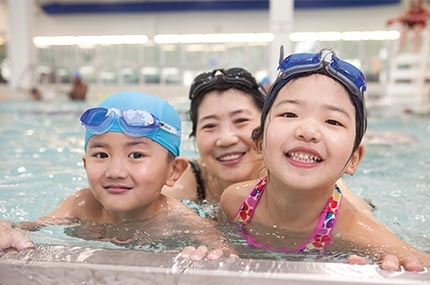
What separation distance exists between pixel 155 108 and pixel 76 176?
7.77 ft

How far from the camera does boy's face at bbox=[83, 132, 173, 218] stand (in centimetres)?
231

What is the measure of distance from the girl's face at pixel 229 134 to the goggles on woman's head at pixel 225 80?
0.20ft

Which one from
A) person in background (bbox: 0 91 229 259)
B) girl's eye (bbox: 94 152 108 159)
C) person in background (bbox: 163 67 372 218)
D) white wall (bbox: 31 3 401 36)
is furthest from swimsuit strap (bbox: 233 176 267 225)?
white wall (bbox: 31 3 401 36)

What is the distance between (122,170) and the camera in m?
2.28

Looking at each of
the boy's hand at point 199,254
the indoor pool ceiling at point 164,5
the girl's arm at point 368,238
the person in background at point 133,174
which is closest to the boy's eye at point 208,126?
the person in background at point 133,174

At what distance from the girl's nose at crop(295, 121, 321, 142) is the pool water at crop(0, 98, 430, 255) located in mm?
652

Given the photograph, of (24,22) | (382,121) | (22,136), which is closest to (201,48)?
(24,22)

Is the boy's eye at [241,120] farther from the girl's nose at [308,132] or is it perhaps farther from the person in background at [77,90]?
the person in background at [77,90]

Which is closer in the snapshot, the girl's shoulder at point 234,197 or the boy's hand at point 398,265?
the boy's hand at point 398,265

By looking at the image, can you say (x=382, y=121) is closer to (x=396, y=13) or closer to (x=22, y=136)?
(x=22, y=136)

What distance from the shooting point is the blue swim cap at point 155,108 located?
98.0 inches

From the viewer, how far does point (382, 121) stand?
1105 centimetres

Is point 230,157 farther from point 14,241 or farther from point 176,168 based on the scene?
point 14,241

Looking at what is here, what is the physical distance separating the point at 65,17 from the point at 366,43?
14121 millimetres
